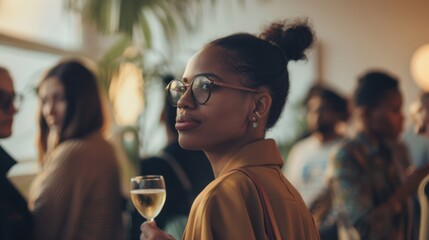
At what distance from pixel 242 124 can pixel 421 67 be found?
524 centimetres

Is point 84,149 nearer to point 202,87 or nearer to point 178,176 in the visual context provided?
point 178,176

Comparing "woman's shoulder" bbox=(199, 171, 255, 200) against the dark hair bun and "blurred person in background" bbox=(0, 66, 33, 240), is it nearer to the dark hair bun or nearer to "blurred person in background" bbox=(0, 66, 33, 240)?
the dark hair bun

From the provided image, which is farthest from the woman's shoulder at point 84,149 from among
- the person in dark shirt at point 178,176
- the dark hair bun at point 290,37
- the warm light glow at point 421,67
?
the warm light glow at point 421,67

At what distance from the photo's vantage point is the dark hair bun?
1.74 m

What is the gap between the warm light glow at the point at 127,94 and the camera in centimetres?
408

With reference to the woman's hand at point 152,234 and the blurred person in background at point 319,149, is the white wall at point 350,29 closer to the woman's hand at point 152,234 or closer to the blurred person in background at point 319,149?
the blurred person in background at point 319,149

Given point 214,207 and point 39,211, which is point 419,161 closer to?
point 39,211

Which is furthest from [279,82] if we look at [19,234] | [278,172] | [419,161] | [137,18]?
[419,161]

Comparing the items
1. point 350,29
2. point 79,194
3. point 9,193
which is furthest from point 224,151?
point 350,29

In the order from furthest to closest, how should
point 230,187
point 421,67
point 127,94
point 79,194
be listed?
1. point 421,67
2. point 127,94
3. point 79,194
4. point 230,187

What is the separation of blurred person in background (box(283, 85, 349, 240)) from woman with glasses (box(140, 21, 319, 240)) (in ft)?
7.96

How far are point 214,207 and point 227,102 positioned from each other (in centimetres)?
24

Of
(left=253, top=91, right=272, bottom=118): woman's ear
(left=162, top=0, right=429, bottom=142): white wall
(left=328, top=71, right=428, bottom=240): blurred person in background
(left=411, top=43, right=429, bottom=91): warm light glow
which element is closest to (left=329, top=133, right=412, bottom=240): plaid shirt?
(left=328, top=71, right=428, bottom=240): blurred person in background

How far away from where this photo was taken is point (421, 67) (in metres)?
6.45
